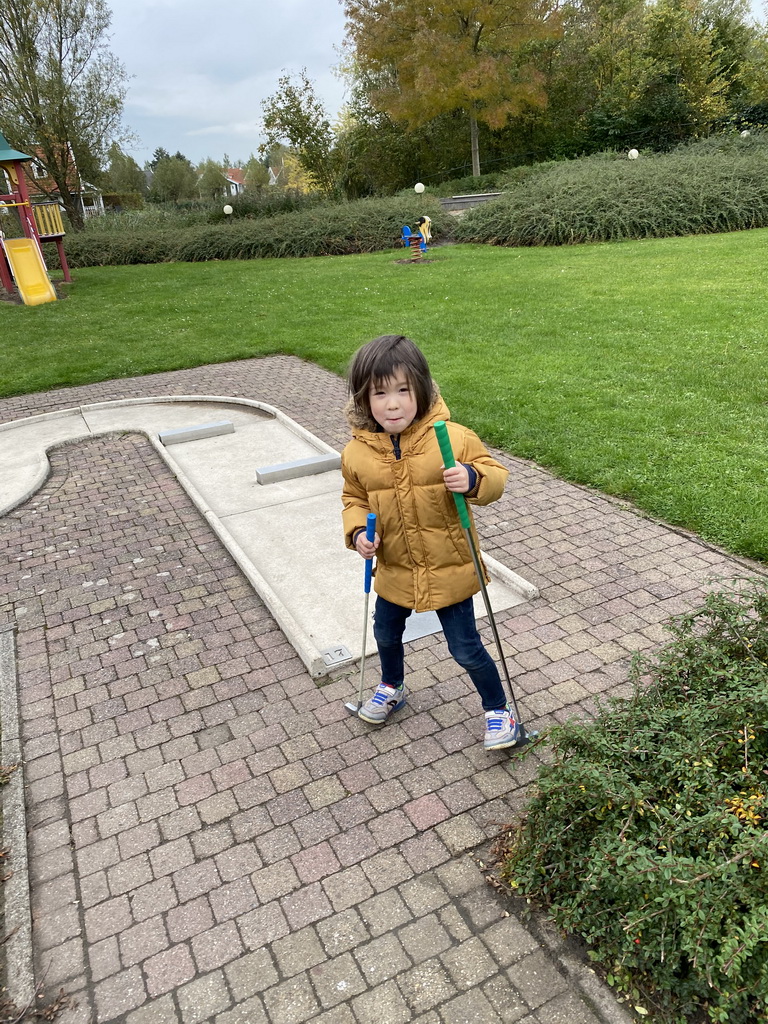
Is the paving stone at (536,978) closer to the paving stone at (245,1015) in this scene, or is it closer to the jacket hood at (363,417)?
the paving stone at (245,1015)

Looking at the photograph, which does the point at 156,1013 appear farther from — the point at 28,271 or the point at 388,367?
the point at 28,271

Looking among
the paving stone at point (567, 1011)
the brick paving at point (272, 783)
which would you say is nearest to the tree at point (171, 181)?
the brick paving at point (272, 783)

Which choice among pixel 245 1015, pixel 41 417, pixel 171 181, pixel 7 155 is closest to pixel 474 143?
pixel 7 155

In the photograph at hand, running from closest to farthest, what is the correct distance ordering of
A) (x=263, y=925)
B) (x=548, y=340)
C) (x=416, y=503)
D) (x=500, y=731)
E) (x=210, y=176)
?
(x=263, y=925), (x=416, y=503), (x=500, y=731), (x=548, y=340), (x=210, y=176)

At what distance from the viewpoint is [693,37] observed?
102ft

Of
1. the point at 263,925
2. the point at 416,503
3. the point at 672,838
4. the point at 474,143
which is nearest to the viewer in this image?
the point at 672,838

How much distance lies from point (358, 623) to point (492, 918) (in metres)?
2.05

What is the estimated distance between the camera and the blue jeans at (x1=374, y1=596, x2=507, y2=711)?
10.2ft

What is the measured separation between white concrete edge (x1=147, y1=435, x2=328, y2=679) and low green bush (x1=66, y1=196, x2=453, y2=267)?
17.9 meters

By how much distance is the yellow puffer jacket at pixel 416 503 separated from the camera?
9.57ft

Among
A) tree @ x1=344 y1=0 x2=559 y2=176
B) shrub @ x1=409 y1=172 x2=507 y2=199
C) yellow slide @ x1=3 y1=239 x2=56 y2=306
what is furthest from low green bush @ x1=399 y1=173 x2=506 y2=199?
yellow slide @ x1=3 y1=239 x2=56 y2=306

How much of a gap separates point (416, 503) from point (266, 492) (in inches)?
140

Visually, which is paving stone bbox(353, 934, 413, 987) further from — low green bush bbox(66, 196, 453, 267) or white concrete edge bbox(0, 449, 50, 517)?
low green bush bbox(66, 196, 453, 267)

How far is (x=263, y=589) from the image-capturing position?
4633mm
